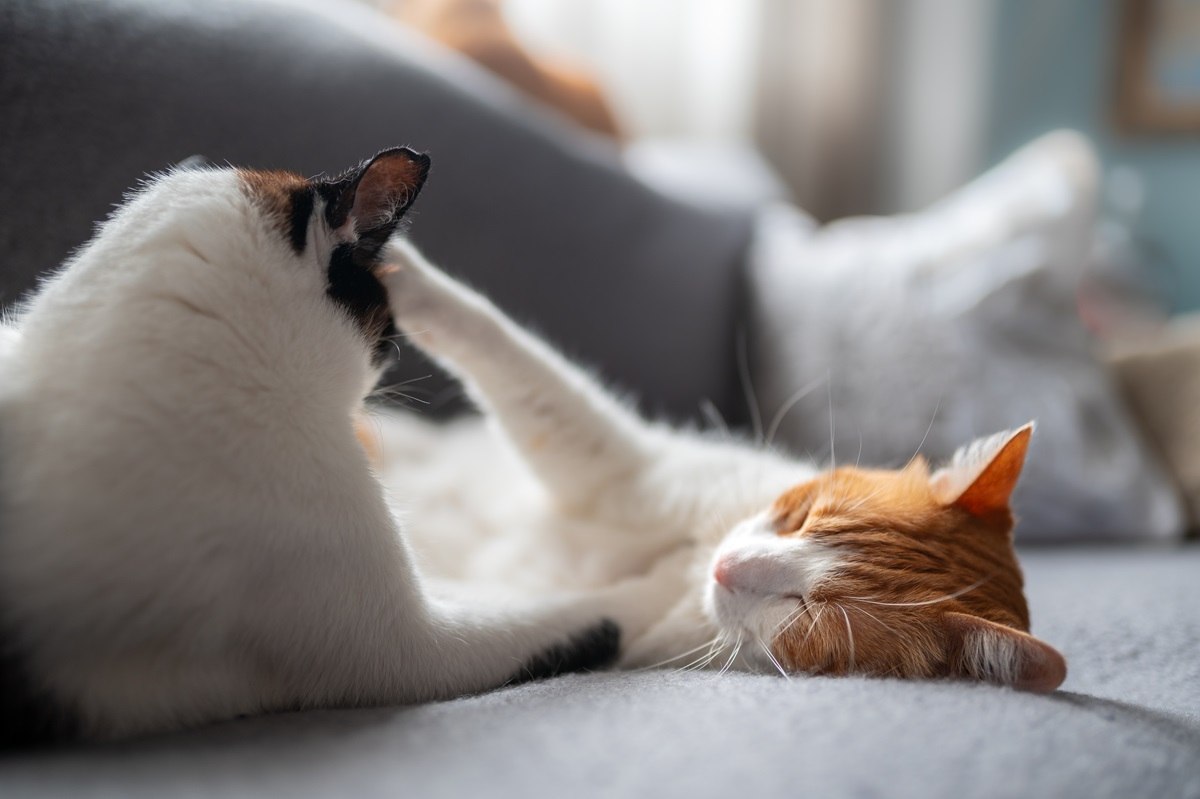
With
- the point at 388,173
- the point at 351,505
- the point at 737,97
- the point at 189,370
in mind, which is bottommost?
the point at 351,505

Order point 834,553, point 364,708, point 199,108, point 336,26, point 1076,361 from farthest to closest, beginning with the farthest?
1. point 1076,361
2. point 336,26
3. point 199,108
4. point 834,553
5. point 364,708

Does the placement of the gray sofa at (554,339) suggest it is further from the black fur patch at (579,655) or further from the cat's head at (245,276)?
the cat's head at (245,276)

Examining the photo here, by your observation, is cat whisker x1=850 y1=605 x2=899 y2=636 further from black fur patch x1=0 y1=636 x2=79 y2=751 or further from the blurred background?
the blurred background

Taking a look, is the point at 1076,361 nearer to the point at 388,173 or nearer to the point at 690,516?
the point at 690,516

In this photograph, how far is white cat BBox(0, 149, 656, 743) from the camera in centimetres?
55

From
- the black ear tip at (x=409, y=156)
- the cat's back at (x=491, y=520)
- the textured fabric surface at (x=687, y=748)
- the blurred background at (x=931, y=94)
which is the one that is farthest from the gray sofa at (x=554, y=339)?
the blurred background at (x=931, y=94)

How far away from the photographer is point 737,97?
2986mm

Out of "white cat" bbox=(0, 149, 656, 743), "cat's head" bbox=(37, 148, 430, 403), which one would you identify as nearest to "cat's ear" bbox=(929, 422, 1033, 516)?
"white cat" bbox=(0, 149, 656, 743)

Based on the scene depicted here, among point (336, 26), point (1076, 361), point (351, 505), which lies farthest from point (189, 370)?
point (1076, 361)

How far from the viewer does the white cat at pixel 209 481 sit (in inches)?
21.6

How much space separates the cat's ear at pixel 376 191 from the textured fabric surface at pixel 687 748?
1.24 ft

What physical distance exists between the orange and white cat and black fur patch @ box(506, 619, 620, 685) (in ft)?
0.14

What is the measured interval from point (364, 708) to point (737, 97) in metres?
2.75

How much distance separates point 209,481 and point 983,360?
122 cm
